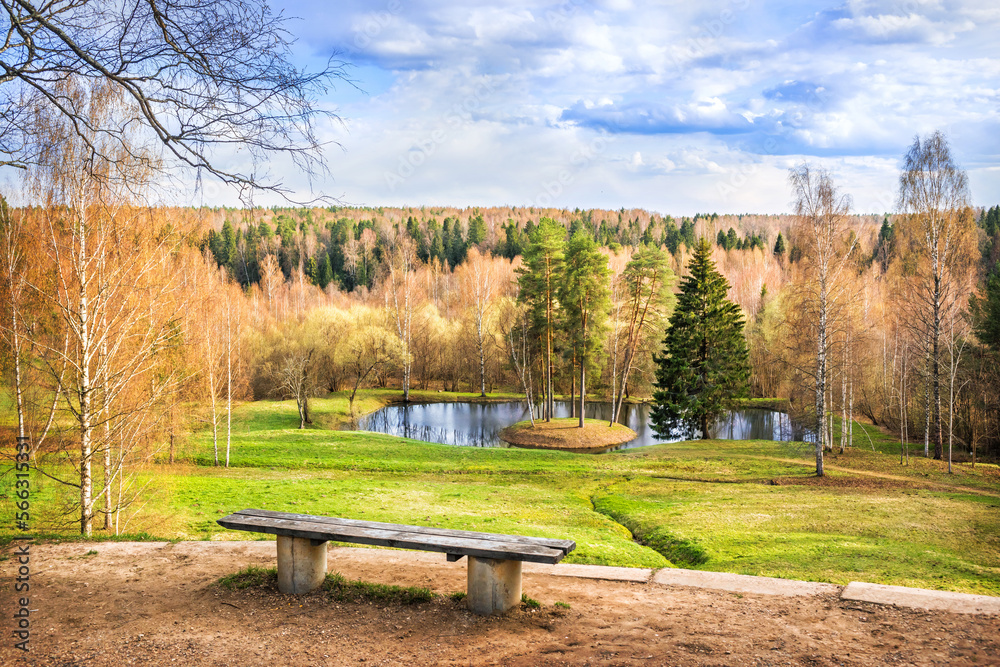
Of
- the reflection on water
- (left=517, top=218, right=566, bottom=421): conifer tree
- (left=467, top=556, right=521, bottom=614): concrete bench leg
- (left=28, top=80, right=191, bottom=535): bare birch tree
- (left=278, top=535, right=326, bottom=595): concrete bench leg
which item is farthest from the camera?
the reflection on water

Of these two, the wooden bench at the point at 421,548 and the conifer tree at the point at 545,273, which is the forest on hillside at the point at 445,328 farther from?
the wooden bench at the point at 421,548

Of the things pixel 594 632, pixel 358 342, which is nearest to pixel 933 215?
pixel 594 632

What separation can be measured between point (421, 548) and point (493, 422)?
117 feet

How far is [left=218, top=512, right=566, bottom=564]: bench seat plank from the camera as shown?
225 inches

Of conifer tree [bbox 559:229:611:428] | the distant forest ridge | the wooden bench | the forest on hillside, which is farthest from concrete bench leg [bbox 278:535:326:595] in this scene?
the distant forest ridge

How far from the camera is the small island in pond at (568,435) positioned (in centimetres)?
3384

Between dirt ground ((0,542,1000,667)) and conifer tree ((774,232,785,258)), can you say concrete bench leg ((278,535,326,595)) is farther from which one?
conifer tree ((774,232,785,258))

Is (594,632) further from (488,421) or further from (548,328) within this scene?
(488,421)

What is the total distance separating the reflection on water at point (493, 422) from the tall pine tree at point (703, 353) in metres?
3.34

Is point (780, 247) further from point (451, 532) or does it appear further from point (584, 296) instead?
point (451, 532)

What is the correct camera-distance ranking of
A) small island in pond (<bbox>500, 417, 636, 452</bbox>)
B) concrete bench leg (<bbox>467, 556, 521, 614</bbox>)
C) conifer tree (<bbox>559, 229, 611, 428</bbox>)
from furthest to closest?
conifer tree (<bbox>559, 229, 611, 428</bbox>)
small island in pond (<bbox>500, 417, 636, 452</bbox>)
concrete bench leg (<bbox>467, 556, 521, 614</bbox>)

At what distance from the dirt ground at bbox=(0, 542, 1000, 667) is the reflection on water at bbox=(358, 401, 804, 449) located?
2833 cm

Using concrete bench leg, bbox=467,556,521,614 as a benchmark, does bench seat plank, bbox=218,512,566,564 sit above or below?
above

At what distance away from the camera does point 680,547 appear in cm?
1224
